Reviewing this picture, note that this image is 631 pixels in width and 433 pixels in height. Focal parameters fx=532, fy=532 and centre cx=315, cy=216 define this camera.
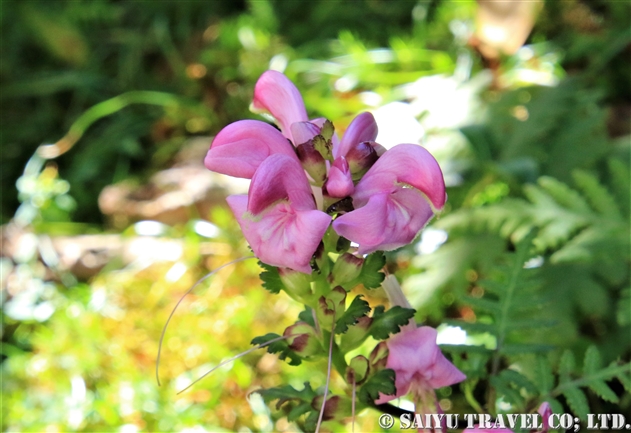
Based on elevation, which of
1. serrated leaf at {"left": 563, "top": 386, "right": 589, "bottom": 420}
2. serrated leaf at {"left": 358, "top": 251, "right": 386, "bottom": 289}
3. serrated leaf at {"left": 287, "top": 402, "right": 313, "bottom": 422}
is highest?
serrated leaf at {"left": 358, "top": 251, "right": 386, "bottom": 289}

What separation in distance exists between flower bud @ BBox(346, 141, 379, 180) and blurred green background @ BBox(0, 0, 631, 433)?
242mm

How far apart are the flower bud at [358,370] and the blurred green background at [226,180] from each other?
95 mm

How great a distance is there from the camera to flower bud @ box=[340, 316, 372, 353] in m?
0.48

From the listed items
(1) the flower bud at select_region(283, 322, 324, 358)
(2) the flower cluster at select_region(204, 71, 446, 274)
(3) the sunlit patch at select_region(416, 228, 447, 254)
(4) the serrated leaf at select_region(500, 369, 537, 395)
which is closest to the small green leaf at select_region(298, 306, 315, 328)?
(1) the flower bud at select_region(283, 322, 324, 358)

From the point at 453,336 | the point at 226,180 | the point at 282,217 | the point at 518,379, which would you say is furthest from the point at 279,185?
the point at 226,180

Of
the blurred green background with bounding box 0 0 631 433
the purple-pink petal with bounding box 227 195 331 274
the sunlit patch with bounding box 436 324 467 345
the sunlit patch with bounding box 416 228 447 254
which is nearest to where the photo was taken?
the purple-pink petal with bounding box 227 195 331 274

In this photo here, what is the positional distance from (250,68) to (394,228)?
1.69 metres

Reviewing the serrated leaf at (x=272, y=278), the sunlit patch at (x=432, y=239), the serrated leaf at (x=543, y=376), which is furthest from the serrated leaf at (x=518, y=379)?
the sunlit patch at (x=432, y=239)

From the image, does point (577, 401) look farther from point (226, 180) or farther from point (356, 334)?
point (226, 180)

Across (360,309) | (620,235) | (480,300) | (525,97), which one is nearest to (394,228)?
(360,309)

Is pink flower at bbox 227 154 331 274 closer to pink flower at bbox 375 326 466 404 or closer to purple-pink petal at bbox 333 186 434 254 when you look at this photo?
purple-pink petal at bbox 333 186 434 254

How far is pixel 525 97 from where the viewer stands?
5.33 feet

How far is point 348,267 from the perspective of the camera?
448 millimetres

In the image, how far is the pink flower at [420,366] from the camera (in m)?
0.47
